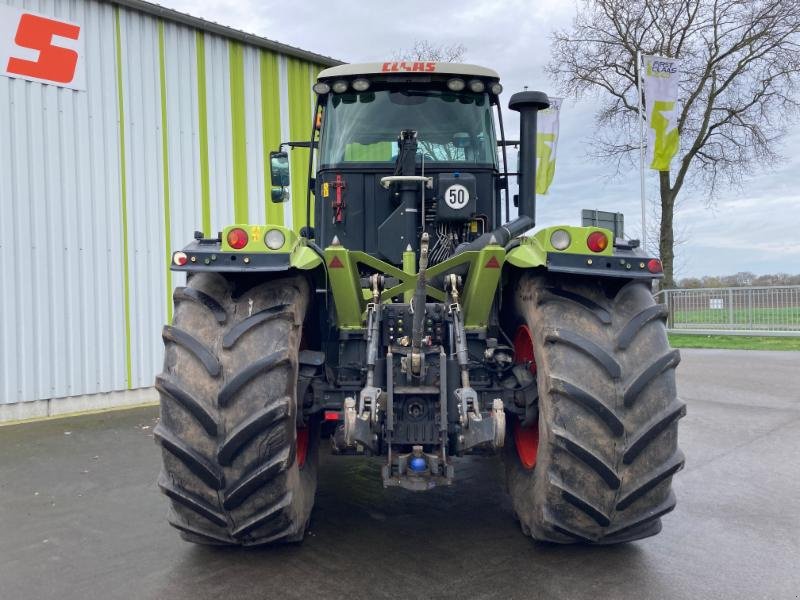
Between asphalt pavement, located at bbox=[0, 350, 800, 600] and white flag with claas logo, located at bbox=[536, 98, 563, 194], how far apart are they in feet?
32.7

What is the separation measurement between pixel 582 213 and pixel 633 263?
9.60 m

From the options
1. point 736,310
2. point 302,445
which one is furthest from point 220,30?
point 736,310

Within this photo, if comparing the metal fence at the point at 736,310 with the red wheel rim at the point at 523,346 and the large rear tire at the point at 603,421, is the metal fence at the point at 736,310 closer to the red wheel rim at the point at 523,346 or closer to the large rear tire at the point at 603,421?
the red wheel rim at the point at 523,346

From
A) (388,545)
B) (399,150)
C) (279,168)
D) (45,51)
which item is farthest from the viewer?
(45,51)

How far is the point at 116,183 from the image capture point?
26.9 feet

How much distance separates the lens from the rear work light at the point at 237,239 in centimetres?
320

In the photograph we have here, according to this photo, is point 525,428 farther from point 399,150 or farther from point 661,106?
point 661,106

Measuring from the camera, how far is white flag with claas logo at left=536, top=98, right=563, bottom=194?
48.8 feet

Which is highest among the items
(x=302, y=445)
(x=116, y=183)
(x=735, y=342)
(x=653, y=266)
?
(x=116, y=183)

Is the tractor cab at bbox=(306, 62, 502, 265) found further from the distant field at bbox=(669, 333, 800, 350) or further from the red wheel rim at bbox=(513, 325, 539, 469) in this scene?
the distant field at bbox=(669, 333, 800, 350)

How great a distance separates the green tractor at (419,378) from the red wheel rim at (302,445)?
0.06 ft

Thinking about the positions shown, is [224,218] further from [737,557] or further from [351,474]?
[737,557]

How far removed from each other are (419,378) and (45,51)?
6.92m

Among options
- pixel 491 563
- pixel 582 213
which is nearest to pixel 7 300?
pixel 491 563
